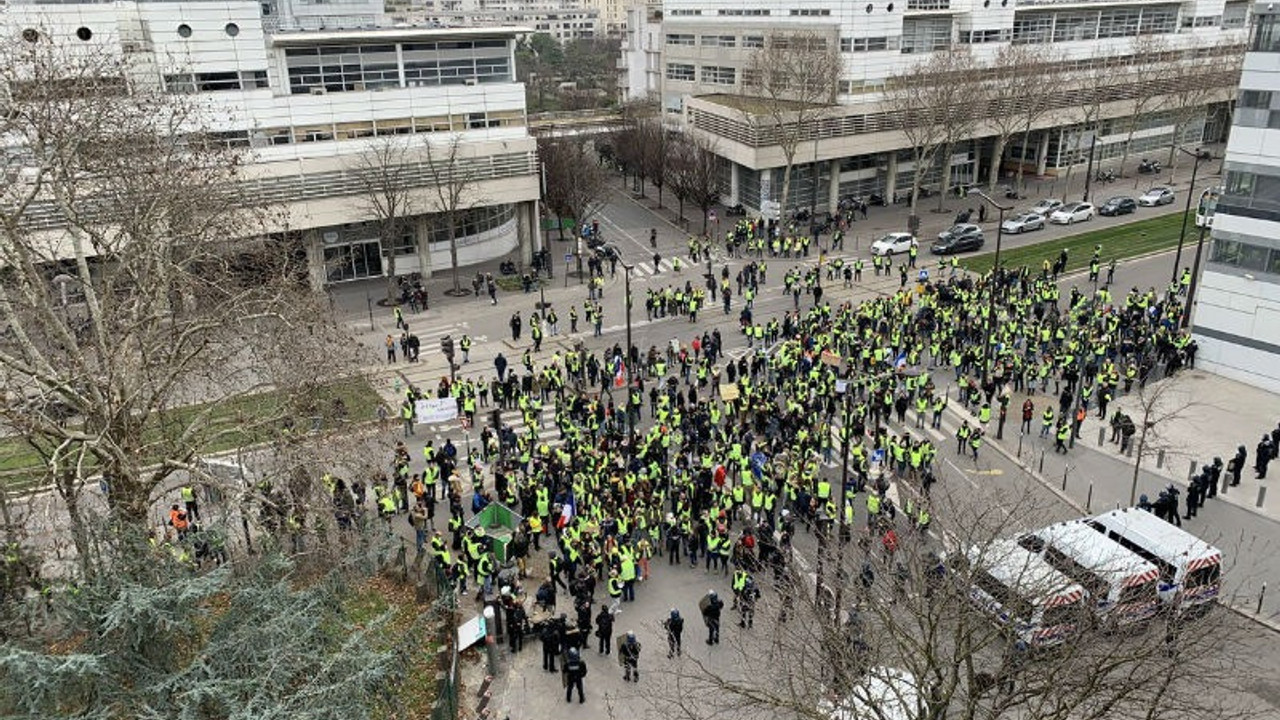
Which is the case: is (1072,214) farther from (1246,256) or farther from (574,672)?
(574,672)

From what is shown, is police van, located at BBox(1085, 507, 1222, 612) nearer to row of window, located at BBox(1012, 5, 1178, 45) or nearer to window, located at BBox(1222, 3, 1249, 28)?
row of window, located at BBox(1012, 5, 1178, 45)

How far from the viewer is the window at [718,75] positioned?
62.6 m

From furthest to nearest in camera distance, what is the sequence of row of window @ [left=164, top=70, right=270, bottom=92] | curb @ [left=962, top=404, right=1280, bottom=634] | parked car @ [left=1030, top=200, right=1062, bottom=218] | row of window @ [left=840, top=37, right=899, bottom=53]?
row of window @ [left=840, top=37, right=899, bottom=53], parked car @ [left=1030, top=200, right=1062, bottom=218], row of window @ [left=164, top=70, right=270, bottom=92], curb @ [left=962, top=404, right=1280, bottom=634]

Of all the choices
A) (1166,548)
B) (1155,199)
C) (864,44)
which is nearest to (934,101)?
(864,44)

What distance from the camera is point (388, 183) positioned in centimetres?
4062

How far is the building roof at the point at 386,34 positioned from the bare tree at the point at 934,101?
2289cm

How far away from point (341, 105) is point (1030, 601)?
1476 inches

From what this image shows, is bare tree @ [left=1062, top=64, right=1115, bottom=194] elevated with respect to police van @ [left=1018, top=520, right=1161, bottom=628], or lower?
elevated

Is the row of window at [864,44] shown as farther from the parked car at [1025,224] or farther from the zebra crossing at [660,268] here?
the zebra crossing at [660,268]

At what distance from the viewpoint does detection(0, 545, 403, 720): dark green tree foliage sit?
1133cm

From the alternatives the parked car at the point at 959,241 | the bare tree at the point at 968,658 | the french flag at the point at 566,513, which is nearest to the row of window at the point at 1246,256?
the parked car at the point at 959,241

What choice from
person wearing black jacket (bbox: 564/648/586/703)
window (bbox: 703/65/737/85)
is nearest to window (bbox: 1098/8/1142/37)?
window (bbox: 703/65/737/85)

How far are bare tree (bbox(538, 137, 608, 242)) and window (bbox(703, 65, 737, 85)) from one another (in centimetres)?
1333

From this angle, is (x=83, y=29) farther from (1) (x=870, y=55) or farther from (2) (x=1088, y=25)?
(2) (x=1088, y=25)
